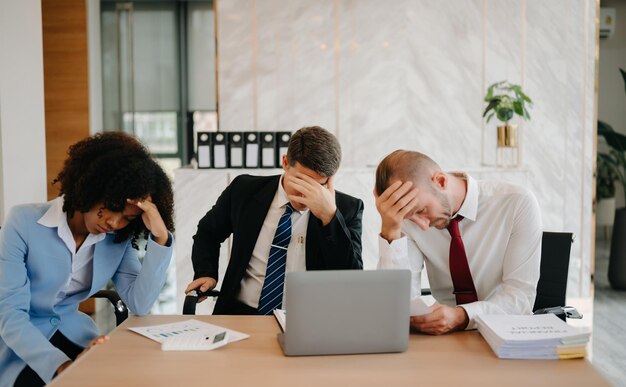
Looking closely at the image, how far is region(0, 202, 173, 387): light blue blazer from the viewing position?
7.37 feet

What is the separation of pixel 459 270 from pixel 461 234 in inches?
6.1

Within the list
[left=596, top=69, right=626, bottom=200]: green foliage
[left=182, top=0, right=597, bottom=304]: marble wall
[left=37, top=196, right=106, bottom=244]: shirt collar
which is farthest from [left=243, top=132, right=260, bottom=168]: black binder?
[left=596, top=69, right=626, bottom=200]: green foliage

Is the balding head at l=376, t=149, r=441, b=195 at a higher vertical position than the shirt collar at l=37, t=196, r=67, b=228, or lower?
higher

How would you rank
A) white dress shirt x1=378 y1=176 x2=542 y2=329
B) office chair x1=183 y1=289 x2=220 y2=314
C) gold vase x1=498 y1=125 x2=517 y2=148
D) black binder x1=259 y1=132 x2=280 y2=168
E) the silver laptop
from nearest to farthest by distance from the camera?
the silver laptop → white dress shirt x1=378 y1=176 x2=542 y2=329 → office chair x1=183 y1=289 x2=220 y2=314 → black binder x1=259 y1=132 x2=280 y2=168 → gold vase x1=498 y1=125 x2=517 y2=148

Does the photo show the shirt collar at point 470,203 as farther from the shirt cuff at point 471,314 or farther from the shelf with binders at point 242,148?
the shelf with binders at point 242,148

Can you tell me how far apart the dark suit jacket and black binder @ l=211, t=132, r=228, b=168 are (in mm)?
1673

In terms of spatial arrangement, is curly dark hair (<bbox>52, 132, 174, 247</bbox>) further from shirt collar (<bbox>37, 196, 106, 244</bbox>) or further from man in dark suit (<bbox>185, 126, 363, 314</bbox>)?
man in dark suit (<bbox>185, 126, 363, 314</bbox>)

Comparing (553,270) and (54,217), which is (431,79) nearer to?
(553,270)

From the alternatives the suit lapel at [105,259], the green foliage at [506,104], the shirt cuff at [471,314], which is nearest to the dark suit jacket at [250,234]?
the suit lapel at [105,259]

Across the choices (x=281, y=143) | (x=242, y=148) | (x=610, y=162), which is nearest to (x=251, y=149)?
(x=242, y=148)

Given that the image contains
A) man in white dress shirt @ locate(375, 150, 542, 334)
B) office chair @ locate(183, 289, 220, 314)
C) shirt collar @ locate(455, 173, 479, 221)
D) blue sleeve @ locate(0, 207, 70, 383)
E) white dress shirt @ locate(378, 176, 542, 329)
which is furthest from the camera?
office chair @ locate(183, 289, 220, 314)

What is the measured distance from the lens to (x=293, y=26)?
5.59 meters

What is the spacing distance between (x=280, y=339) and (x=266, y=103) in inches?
145

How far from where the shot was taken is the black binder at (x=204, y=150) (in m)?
4.89
